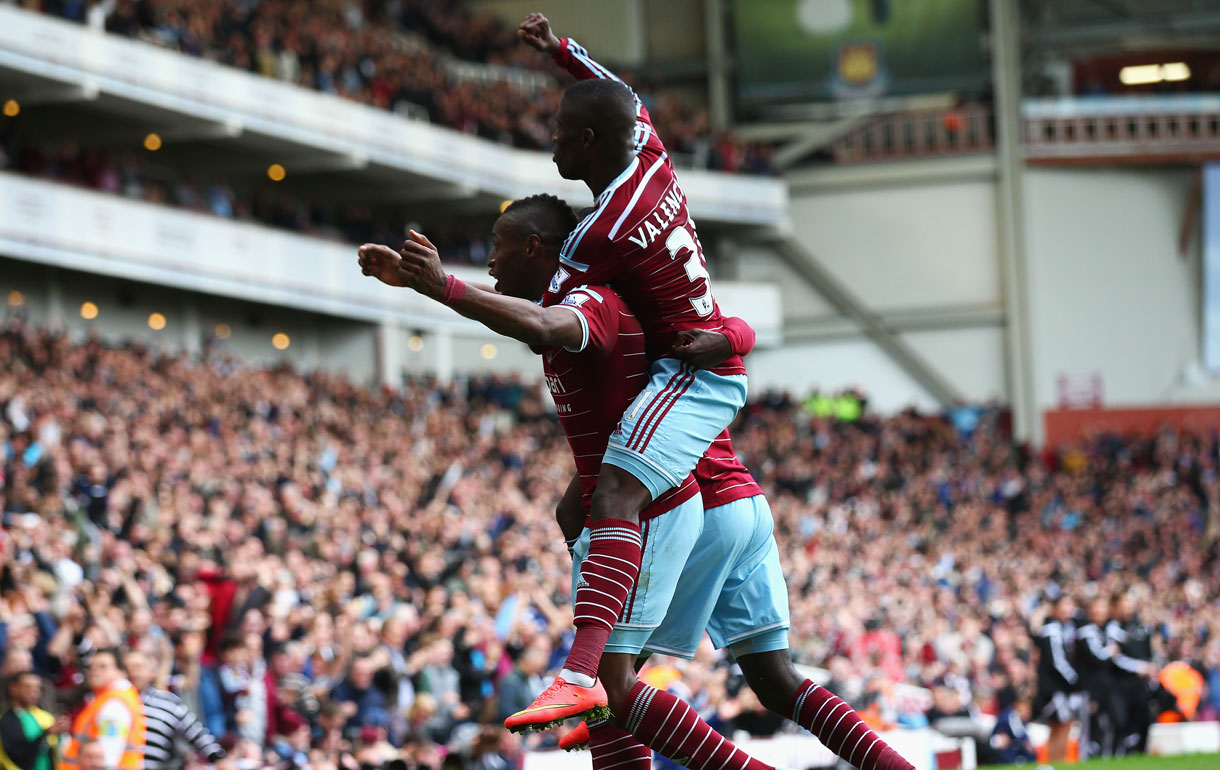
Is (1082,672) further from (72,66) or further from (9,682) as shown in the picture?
(72,66)

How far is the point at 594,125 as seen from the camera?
5.27 metres

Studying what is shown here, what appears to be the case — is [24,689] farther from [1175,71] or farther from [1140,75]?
[1175,71]

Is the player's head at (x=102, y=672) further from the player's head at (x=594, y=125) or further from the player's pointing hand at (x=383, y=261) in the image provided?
the player's head at (x=594, y=125)

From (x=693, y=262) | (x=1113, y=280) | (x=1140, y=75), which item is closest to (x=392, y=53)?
(x=1113, y=280)

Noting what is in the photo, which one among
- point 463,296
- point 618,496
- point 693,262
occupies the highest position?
point 693,262

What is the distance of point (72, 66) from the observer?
24.0 metres

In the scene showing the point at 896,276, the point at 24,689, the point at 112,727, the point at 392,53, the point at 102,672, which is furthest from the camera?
the point at 896,276

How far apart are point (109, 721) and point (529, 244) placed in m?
3.43

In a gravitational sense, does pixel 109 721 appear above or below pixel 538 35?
below

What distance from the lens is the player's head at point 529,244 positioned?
5.41 m

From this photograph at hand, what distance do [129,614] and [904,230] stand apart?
101 feet

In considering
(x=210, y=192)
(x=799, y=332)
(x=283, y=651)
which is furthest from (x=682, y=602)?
(x=799, y=332)

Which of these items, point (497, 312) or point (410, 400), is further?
point (410, 400)

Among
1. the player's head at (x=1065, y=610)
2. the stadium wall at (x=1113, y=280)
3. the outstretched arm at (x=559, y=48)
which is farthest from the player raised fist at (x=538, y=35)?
the stadium wall at (x=1113, y=280)
